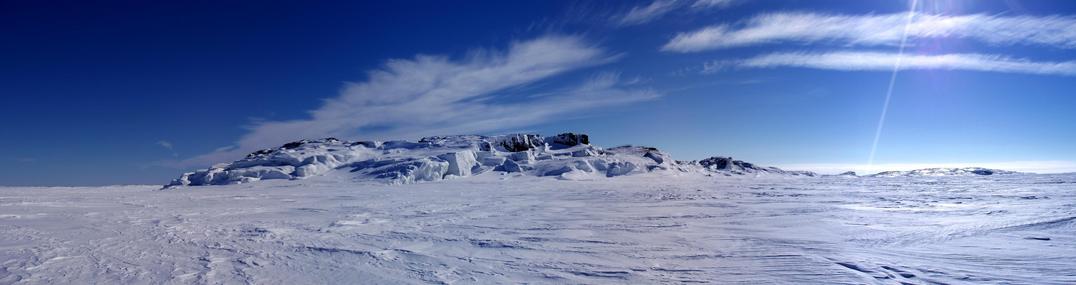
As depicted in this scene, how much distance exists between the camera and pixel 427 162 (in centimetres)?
2966

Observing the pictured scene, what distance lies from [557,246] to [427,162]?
938 inches

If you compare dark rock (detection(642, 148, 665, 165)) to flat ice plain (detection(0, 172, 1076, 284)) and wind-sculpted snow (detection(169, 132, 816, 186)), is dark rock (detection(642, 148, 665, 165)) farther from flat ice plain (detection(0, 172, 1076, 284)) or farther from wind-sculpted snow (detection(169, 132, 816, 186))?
flat ice plain (detection(0, 172, 1076, 284))

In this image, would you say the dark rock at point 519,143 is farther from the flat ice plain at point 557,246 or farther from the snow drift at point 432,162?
the flat ice plain at point 557,246

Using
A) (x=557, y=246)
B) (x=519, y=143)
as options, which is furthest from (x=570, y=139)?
(x=557, y=246)

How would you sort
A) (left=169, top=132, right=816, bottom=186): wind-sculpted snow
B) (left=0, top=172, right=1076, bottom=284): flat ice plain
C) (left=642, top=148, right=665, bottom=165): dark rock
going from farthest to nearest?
(left=642, top=148, right=665, bottom=165): dark rock
(left=169, top=132, right=816, bottom=186): wind-sculpted snow
(left=0, top=172, right=1076, bottom=284): flat ice plain

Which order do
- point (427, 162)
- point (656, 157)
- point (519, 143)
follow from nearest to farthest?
point (427, 162) → point (656, 157) → point (519, 143)

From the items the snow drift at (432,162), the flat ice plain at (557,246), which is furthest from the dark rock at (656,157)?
the flat ice plain at (557,246)

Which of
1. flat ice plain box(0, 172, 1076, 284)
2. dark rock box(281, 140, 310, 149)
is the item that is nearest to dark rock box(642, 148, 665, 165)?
dark rock box(281, 140, 310, 149)

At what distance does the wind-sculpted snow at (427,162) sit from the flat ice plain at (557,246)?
17975 mm

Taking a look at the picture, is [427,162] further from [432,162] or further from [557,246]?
[557,246]

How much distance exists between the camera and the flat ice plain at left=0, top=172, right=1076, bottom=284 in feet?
16.4

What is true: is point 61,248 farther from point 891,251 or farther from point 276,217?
point 891,251

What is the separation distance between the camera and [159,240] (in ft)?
23.0

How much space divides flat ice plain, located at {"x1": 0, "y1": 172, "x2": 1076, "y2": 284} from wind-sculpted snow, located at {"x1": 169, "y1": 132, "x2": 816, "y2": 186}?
1797 cm
